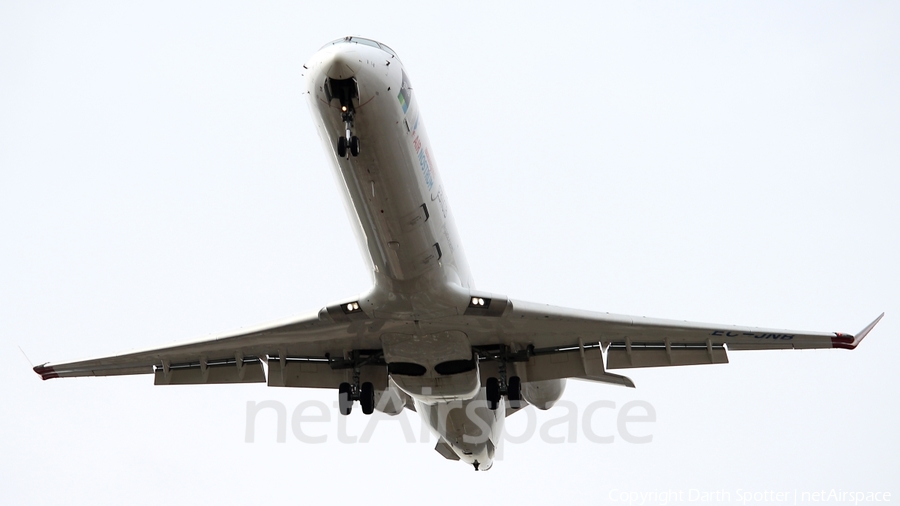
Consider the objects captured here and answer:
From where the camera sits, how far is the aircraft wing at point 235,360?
2142 centimetres

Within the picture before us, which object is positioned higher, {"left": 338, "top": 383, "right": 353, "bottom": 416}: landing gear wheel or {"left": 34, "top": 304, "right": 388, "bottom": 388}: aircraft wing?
{"left": 34, "top": 304, "right": 388, "bottom": 388}: aircraft wing

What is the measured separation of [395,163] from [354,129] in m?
1.10

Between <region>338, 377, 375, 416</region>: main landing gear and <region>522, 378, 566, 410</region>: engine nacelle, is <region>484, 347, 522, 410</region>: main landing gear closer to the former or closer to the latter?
<region>522, 378, 566, 410</region>: engine nacelle

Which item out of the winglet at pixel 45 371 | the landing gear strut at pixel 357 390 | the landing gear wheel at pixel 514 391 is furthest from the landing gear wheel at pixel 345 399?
the winglet at pixel 45 371

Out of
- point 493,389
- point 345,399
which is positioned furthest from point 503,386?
point 345,399

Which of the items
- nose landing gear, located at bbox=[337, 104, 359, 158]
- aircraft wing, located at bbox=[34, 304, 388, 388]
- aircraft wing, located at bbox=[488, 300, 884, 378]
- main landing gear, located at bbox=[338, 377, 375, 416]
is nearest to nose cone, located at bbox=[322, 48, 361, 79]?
nose landing gear, located at bbox=[337, 104, 359, 158]

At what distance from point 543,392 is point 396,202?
8.07 meters

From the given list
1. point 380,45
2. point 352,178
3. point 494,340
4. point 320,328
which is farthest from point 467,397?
point 380,45

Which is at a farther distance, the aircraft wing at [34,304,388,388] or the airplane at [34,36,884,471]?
the aircraft wing at [34,304,388,388]

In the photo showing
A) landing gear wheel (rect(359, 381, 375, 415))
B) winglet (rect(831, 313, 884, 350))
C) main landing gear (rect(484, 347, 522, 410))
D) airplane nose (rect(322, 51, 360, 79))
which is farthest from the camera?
landing gear wheel (rect(359, 381, 375, 415))

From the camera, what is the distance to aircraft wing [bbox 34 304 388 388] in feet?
70.3

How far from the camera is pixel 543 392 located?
75.5 feet

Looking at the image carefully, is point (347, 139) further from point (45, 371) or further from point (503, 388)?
point (45, 371)

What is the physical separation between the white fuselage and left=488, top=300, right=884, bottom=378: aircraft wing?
1579 millimetres
